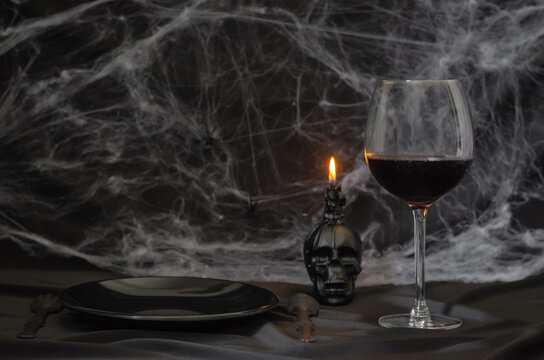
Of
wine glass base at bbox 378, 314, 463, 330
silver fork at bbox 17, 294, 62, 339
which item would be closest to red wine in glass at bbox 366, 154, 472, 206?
wine glass base at bbox 378, 314, 463, 330

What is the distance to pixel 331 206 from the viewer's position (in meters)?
1.17

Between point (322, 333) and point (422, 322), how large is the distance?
12 centimetres

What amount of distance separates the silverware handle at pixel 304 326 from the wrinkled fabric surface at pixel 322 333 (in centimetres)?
1

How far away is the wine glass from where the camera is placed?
38.6 inches

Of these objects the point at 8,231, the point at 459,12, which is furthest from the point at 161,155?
the point at 459,12

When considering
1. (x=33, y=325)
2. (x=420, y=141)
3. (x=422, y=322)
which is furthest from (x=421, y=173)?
(x=33, y=325)

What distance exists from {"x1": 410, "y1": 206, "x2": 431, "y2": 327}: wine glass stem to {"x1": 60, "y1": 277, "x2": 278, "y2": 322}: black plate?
17 cm

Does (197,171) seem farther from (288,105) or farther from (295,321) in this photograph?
(295,321)

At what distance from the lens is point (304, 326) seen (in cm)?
A: 99

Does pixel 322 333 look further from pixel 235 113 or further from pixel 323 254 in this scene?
pixel 235 113

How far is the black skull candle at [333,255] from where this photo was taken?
1.15 metres

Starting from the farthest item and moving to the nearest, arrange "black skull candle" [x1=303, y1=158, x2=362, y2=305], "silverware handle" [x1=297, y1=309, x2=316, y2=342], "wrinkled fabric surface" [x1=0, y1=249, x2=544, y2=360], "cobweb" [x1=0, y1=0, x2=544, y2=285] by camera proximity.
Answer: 1. "cobweb" [x1=0, y1=0, x2=544, y2=285]
2. "black skull candle" [x1=303, y1=158, x2=362, y2=305]
3. "silverware handle" [x1=297, y1=309, x2=316, y2=342]
4. "wrinkled fabric surface" [x1=0, y1=249, x2=544, y2=360]

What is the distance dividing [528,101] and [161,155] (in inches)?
24.0

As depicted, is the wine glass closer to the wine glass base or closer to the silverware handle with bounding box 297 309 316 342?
the wine glass base
